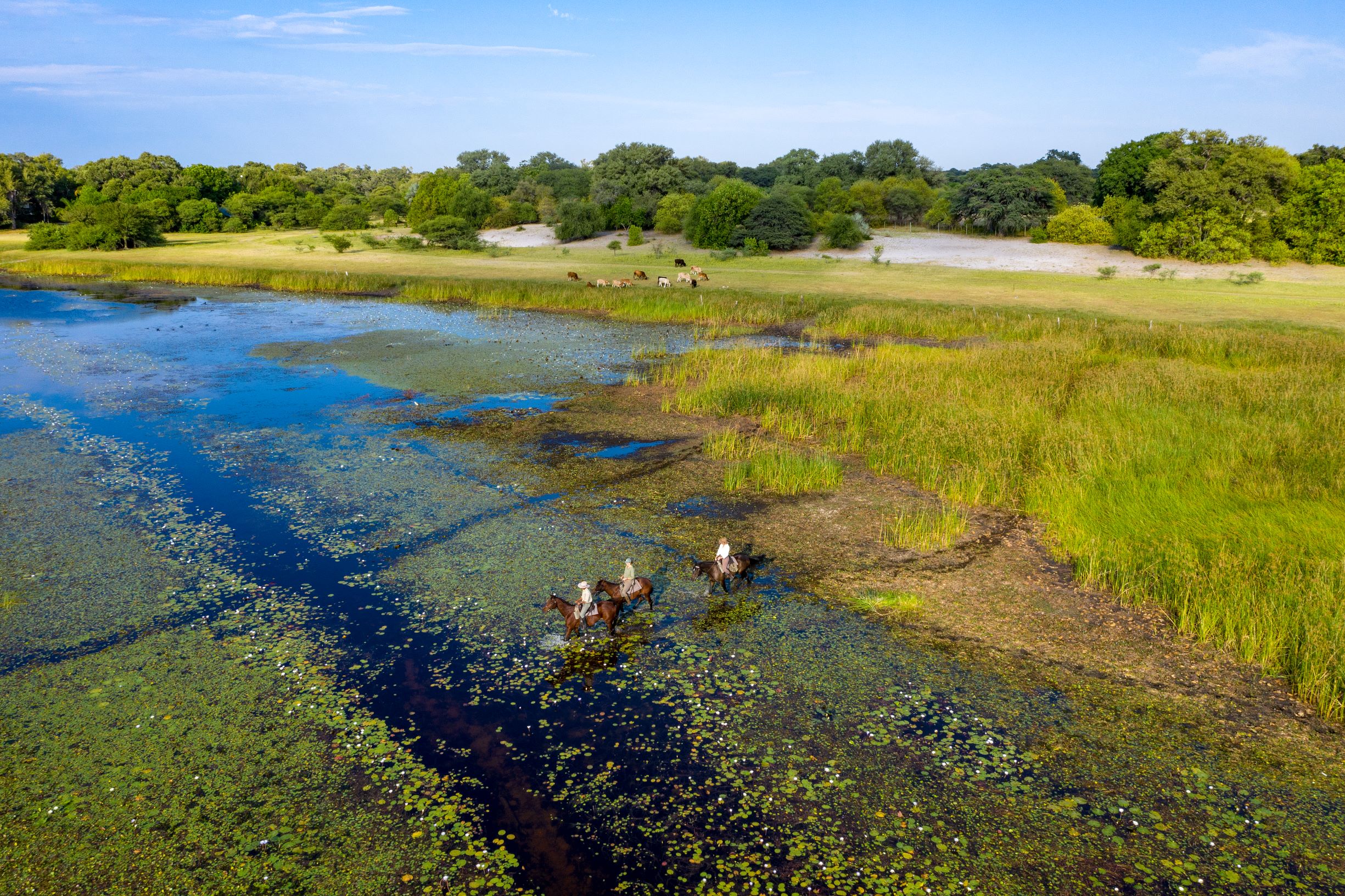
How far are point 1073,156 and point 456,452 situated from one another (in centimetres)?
10148

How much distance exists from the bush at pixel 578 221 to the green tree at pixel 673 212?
13.9 ft

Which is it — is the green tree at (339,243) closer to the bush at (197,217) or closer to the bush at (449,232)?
the bush at (449,232)

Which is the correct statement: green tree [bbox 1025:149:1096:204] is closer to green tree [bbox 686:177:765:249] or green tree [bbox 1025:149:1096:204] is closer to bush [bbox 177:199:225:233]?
green tree [bbox 686:177:765:249]

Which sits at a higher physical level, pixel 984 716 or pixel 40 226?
pixel 40 226

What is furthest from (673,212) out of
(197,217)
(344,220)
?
(197,217)

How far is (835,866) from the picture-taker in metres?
5.34

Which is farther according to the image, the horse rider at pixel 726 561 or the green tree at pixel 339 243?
the green tree at pixel 339 243

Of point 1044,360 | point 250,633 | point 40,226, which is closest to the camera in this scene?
point 250,633

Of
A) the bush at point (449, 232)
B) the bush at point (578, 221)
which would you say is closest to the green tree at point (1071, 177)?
the bush at point (578, 221)

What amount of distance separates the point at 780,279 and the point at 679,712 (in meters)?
33.4

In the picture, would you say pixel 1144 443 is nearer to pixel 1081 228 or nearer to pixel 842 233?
pixel 842 233

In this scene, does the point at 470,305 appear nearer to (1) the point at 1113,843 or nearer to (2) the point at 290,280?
(2) the point at 290,280

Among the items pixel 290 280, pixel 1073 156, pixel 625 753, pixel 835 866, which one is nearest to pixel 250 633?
pixel 625 753

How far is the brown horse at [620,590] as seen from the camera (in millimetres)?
8422
